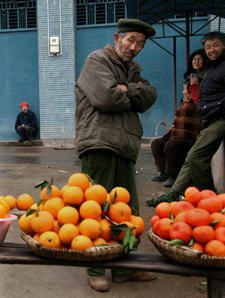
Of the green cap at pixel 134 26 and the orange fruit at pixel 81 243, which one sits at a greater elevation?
the green cap at pixel 134 26

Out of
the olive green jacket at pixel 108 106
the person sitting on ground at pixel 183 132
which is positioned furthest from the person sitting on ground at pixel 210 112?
the olive green jacket at pixel 108 106

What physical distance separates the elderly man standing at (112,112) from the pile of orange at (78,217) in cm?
69

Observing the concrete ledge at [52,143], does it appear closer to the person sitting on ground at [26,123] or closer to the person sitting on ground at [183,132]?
the person sitting on ground at [26,123]

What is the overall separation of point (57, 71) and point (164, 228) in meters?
12.6

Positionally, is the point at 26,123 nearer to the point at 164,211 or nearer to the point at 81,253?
the point at 164,211

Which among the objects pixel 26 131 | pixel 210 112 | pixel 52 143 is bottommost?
pixel 52 143

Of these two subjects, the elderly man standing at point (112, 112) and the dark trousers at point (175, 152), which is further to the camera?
the dark trousers at point (175, 152)

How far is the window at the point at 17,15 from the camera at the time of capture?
1417 cm

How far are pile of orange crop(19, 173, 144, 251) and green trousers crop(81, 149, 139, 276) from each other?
27.7 inches

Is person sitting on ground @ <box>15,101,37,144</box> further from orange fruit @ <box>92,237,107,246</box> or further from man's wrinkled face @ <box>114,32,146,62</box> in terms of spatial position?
orange fruit @ <box>92,237,107,246</box>

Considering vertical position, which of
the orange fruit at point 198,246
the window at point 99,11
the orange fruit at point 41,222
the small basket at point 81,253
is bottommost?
the small basket at point 81,253

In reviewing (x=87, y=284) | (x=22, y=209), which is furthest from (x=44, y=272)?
(x=22, y=209)

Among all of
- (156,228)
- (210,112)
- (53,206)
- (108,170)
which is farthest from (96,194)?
(210,112)

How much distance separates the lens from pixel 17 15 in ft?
46.8
